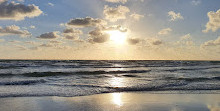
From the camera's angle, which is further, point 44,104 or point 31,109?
point 44,104

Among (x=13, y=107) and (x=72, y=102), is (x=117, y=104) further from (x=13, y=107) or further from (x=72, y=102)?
(x=13, y=107)

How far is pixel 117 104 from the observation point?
8.89m

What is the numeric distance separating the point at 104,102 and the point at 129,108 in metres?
1.67

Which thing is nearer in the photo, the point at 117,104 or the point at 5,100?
the point at 117,104

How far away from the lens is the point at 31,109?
26.1 ft

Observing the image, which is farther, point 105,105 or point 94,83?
point 94,83

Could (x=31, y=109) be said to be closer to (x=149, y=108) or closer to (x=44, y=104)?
(x=44, y=104)

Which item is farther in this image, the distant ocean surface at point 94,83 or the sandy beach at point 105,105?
the distant ocean surface at point 94,83

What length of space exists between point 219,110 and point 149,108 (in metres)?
3.16

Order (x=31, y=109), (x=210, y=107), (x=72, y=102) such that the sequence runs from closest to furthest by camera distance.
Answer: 1. (x=31, y=109)
2. (x=210, y=107)
3. (x=72, y=102)

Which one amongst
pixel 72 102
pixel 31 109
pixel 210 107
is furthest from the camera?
pixel 72 102

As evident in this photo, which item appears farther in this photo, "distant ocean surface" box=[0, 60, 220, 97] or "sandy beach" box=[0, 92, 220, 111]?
"distant ocean surface" box=[0, 60, 220, 97]

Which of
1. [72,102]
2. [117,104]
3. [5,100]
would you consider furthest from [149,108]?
[5,100]

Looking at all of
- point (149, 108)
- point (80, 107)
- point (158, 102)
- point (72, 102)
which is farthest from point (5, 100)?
point (158, 102)
